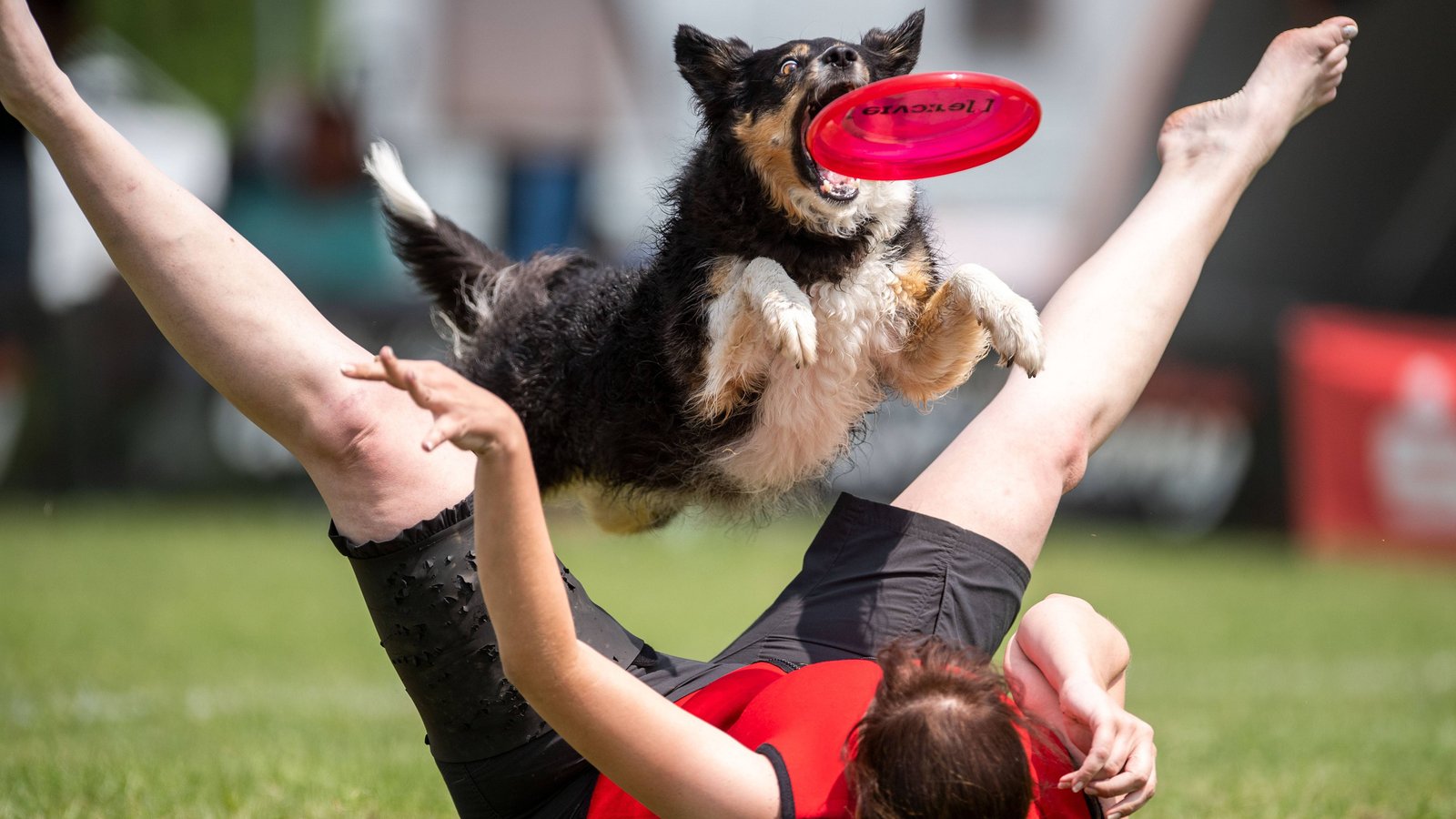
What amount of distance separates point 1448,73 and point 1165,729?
35.5 feet

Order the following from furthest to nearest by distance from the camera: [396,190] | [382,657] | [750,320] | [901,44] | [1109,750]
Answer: [382,657]
[396,190]
[901,44]
[750,320]
[1109,750]

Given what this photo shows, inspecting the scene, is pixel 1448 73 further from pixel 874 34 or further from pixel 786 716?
pixel 786 716

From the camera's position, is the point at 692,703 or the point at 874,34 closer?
the point at 692,703

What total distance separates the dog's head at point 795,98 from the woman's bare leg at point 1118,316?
1.76ft

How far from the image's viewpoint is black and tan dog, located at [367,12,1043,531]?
310 cm

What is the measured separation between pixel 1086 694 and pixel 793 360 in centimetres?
102

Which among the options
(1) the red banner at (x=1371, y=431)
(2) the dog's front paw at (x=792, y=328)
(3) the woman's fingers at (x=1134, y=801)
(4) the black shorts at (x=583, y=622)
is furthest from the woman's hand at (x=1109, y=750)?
(1) the red banner at (x=1371, y=431)

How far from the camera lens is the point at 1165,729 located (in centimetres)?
477

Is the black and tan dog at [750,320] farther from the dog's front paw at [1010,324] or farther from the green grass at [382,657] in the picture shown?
the green grass at [382,657]

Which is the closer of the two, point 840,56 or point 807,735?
point 807,735

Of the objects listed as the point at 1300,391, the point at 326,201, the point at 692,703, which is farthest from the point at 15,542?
the point at 1300,391

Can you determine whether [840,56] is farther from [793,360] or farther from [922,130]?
[793,360]

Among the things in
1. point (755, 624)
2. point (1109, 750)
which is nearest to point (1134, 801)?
point (1109, 750)

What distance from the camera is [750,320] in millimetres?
3090
